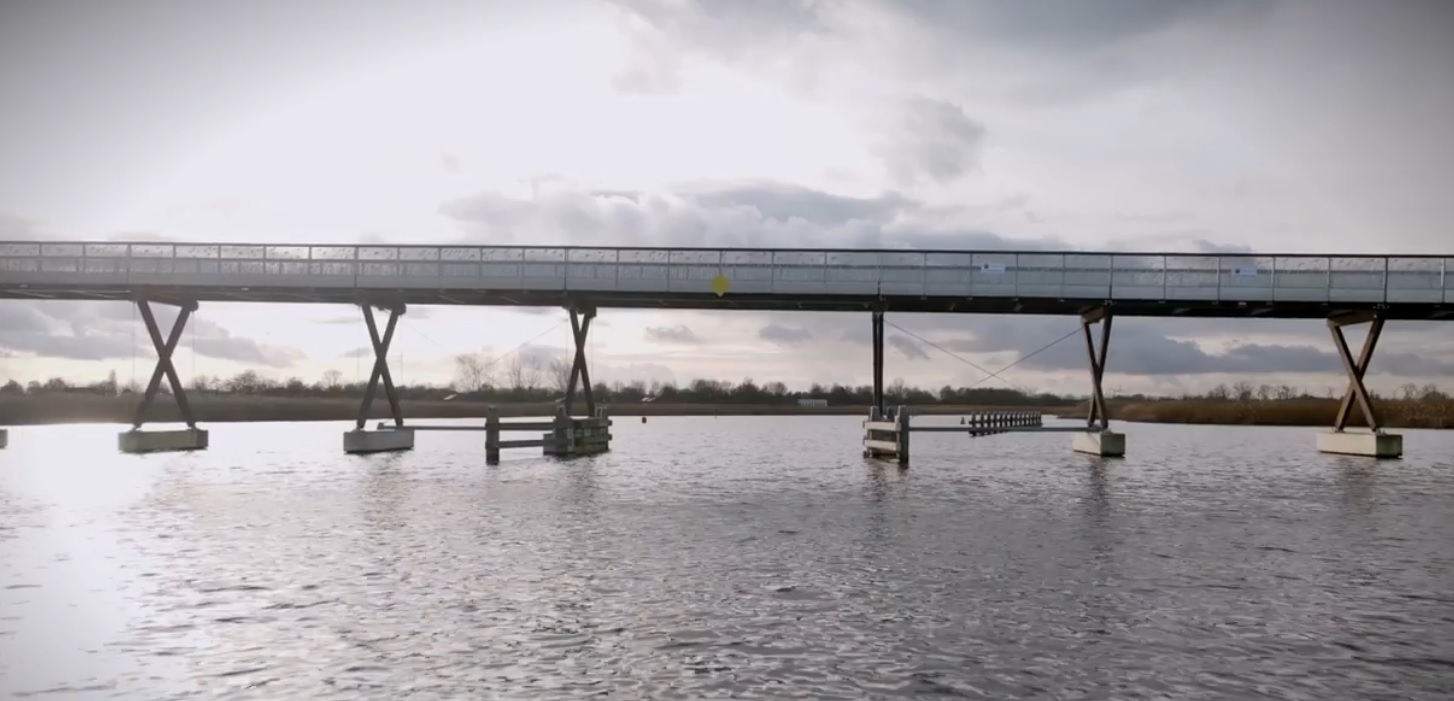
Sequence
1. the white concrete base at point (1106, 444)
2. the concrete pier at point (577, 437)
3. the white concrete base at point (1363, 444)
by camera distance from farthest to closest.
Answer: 1. the white concrete base at point (1106, 444)
2. the white concrete base at point (1363, 444)
3. the concrete pier at point (577, 437)

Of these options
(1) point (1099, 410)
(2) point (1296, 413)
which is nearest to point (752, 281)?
(1) point (1099, 410)

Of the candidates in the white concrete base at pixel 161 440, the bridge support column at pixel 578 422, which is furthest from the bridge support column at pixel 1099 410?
the white concrete base at pixel 161 440

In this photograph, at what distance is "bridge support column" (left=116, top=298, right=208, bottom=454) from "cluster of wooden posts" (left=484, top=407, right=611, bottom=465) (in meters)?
13.4

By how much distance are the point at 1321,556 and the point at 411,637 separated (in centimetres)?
1642

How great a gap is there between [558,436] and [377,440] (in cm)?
1004

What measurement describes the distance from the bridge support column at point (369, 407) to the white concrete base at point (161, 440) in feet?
33.4

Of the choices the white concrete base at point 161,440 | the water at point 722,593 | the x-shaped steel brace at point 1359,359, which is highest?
the x-shaped steel brace at point 1359,359

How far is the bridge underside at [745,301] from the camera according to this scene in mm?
46094

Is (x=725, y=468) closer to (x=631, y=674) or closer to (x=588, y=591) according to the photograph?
(x=588, y=591)

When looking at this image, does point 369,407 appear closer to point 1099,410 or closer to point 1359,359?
point 1099,410

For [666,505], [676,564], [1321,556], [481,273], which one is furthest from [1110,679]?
[481,273]

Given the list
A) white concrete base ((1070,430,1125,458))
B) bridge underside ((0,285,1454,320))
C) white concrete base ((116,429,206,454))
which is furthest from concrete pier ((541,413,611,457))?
white concrete base ((1070,430,1125,458))

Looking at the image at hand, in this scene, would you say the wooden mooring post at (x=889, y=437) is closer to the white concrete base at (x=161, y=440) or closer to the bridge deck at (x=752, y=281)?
the bridge deck at (x=752, y=281)

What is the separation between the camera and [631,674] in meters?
11.5
